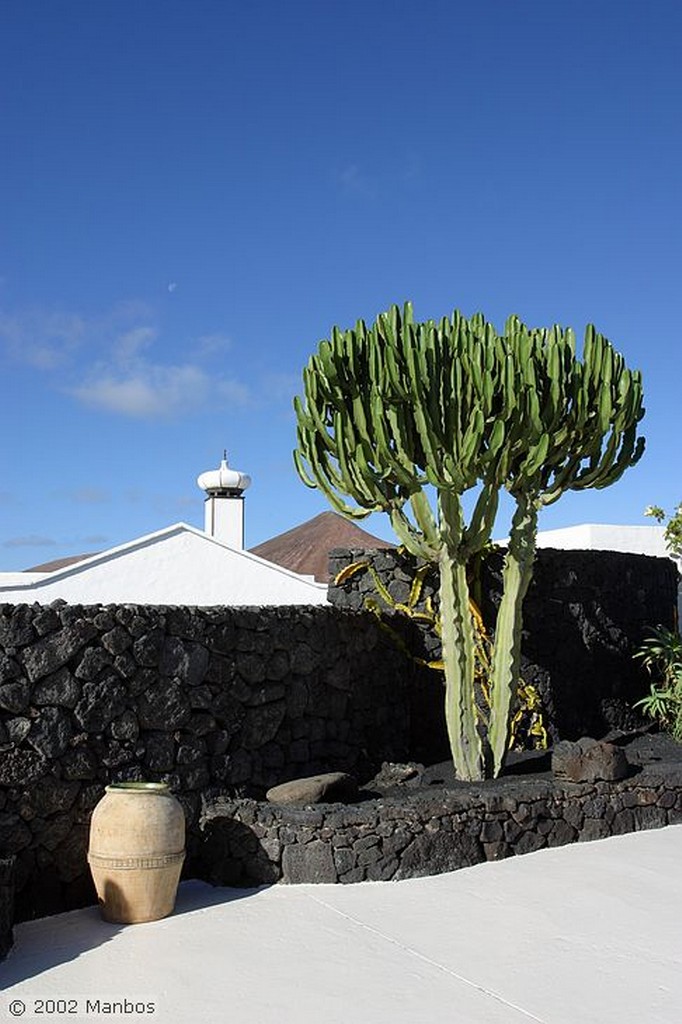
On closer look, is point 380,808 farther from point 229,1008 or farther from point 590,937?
Answer: point 229,1008

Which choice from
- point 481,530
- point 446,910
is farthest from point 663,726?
point 446,910

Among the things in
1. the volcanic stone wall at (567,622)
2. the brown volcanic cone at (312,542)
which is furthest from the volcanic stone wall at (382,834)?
the brown volcanic cone at (312,542)

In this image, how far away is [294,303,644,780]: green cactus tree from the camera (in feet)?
26.6

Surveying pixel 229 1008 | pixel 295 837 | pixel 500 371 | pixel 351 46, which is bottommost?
pixel 229 1008

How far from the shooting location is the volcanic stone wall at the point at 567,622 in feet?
33.2

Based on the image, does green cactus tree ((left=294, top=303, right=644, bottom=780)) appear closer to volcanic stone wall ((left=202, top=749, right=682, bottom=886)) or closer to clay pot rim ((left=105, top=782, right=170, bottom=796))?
volcanic stone wall ((left=202, top=749, right=682, bottom=886))

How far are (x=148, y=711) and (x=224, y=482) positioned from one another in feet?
38.0

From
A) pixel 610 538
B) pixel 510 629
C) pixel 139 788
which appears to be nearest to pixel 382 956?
pixel 139 788

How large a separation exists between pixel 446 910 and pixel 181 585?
10.7 meters

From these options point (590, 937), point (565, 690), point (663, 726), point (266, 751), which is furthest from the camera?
point (663, 726)

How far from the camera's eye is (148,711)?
677 centimetres

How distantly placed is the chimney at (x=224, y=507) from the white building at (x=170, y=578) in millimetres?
714

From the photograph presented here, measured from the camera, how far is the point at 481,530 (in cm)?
874

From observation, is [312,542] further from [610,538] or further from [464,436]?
[464,436]
